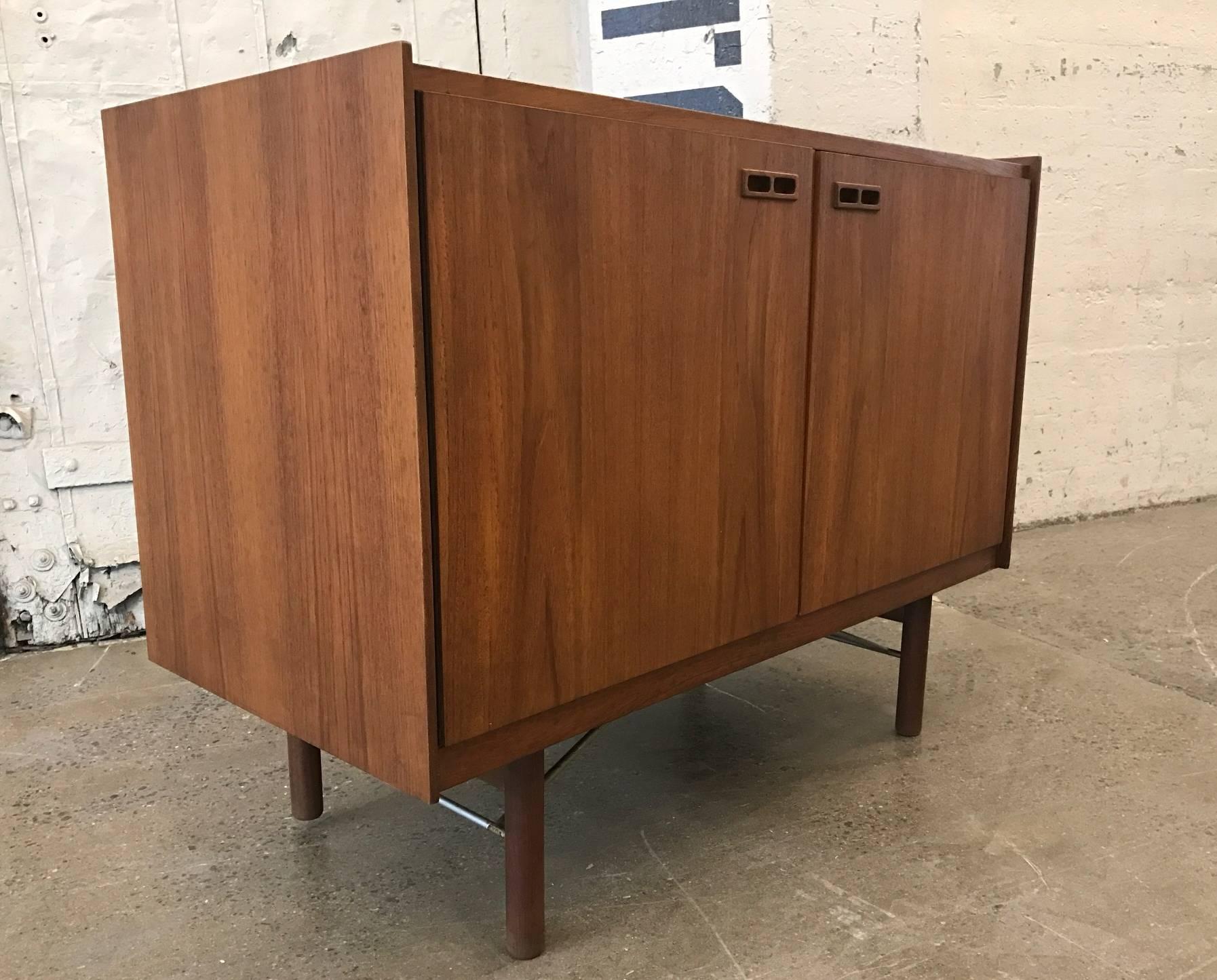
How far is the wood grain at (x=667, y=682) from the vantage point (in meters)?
1.17

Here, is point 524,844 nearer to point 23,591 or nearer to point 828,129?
point 23,591

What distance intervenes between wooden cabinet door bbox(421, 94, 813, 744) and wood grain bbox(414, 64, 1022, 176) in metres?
0.01

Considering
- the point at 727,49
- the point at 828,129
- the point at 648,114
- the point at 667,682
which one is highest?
the point at 727,49

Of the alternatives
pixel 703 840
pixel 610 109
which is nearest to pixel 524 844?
pixel 703 840

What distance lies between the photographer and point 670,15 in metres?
2.75

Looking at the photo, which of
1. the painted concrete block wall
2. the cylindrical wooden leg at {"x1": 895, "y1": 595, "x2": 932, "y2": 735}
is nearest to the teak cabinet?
the cylindrical wooden leg at {"x1": 895, "y1": 595, "x2": 932, "y2": 735}

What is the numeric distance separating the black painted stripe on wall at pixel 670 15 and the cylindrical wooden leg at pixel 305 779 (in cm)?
203

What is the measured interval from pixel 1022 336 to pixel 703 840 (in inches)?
42.2

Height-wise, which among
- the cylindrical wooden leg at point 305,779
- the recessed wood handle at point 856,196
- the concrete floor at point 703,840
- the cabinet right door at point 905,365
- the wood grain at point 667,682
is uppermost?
the recessed wood handle at point 856,196

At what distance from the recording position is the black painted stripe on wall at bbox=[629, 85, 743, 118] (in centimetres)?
279

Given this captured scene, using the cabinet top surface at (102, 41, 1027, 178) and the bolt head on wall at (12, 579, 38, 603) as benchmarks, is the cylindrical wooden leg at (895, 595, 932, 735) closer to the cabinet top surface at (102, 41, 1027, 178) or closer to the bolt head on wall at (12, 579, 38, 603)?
the cabinet top surface at (102, 41, 1027, 178)

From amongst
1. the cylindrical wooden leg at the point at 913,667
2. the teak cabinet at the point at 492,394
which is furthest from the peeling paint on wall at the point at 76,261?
the cylindrical wooden leg at the point at 913,667

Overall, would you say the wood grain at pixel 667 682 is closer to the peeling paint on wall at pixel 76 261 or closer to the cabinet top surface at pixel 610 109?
the cabinet top surface at pixel 610 109

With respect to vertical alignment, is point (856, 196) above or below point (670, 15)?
below
